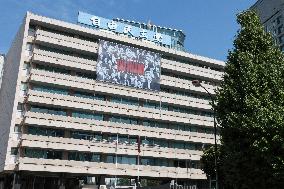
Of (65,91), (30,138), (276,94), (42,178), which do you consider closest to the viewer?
(276,94)

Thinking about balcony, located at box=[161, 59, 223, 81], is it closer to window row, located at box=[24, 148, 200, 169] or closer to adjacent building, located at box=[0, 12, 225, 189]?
adjacent building, located at box=[0, 12, 225, 189]

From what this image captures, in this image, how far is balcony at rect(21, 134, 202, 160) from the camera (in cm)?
5631

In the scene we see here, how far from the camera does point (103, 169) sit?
5984cm

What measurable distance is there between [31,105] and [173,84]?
→ 25289mm

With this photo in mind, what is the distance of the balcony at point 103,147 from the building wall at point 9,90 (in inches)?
157

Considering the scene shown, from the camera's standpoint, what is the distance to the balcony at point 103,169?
5525 cm

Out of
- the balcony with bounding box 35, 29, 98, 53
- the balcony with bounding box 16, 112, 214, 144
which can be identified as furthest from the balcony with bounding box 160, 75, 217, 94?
the balcony with bounding box 35, 29, 98, 53

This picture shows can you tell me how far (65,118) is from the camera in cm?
5931

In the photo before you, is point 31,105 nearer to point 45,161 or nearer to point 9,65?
point 45,161

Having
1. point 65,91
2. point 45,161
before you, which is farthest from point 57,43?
point 45,161

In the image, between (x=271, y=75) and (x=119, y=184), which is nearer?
(x=271, y=75)

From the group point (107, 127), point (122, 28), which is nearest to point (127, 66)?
point (122, 28)

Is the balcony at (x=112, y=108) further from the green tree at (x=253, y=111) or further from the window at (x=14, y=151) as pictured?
the green tree at (x=253, y=111)

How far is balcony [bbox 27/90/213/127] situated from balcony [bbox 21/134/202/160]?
5.05 metres
